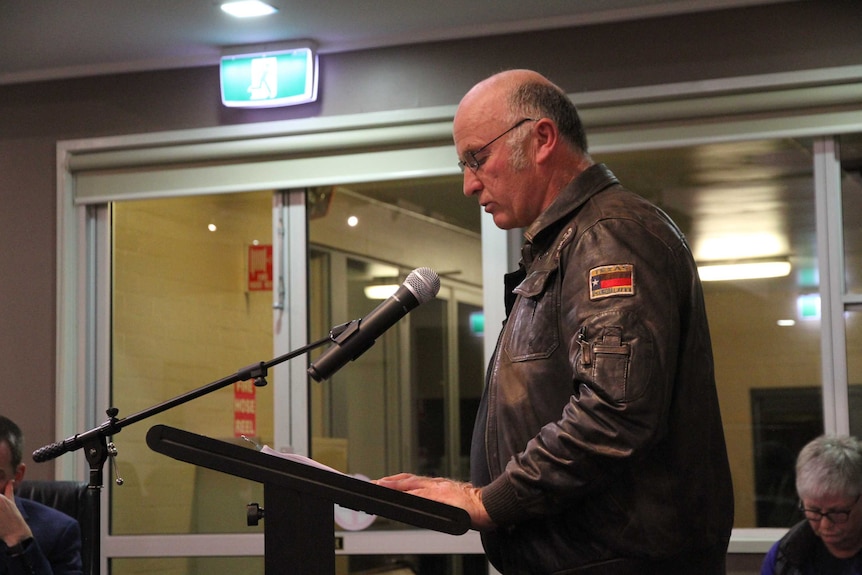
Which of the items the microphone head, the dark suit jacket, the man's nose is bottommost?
the dark suit jacket

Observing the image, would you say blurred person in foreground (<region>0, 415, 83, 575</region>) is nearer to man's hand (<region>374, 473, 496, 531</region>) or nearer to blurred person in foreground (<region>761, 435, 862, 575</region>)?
man's hand (<region>374, 473, 496, 531</region>)

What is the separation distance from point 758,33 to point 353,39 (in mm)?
1486

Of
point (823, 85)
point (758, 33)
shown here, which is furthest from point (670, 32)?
point (823, 85)

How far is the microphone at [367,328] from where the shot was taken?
1.77 meters

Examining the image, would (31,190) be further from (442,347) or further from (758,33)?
(758,33)

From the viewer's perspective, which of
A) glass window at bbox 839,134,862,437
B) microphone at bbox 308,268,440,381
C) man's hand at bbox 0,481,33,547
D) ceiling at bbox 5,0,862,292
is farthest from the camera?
ceiling at bbox 5,0,862,292

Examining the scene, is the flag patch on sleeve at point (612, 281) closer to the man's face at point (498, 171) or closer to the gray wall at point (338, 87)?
the man's face at point (498, 171)

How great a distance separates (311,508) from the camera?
59.8 inches

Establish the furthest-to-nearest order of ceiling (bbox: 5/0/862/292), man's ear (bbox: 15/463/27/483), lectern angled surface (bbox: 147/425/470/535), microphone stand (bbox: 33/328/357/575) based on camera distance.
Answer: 1. ceiling (bbox: 5/0/862/292)
2. man's ear (bbox: 15/463/27/483)
3. microphone stand (bbox: 33/328/357/575)
4. lectern angled surface (bbox: 147/425/470/535)

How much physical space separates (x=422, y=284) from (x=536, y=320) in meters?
0.22

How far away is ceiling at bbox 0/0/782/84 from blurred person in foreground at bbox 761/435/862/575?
164 cm

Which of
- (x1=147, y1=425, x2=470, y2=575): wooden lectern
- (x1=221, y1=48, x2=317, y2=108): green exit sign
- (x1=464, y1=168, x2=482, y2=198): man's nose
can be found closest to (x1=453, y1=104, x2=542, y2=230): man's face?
(x1=464, y1=168, x2=482, y2=198): man's nose

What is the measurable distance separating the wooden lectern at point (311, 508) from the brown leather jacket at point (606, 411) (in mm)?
191

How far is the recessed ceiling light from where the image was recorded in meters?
3.96
